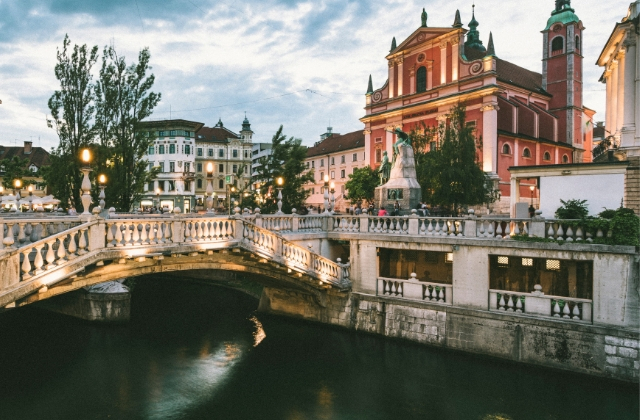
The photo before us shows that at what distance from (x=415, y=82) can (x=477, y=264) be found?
123 feet

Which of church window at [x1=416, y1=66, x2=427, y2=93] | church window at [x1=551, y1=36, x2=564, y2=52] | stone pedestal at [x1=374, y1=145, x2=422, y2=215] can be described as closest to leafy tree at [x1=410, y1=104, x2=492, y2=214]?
stone pedestal at [x1=374, y1=145, x2=422, y2=215]

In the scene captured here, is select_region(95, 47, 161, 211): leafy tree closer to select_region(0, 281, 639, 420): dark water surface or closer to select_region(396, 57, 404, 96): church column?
select_region(0, 281, 639, 420): dark water surface

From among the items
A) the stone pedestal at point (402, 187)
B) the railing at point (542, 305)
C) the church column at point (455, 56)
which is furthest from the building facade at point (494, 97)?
the railing at point (542, 305)

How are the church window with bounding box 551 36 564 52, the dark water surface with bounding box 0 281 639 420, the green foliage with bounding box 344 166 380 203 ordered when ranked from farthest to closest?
the church window with bounding box 551 36 564 52
the green foliage with bounding box 344 166 380 203
the dark water surface with bounding box 0 281 639 420

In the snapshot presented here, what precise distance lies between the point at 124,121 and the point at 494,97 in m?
34.4

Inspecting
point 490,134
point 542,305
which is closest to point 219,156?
point 490,134

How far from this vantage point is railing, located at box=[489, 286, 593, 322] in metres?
15.0

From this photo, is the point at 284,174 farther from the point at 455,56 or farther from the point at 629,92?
the point at 455,56

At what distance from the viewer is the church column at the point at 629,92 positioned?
20.9 meters

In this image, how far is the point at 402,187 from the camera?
22719 millimetres

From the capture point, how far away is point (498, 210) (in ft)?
136

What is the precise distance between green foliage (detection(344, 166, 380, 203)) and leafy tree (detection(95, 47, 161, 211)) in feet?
86.0

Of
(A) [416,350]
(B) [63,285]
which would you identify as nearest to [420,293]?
(A) [416,350]

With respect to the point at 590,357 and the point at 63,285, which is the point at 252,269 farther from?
the point at 590,357
